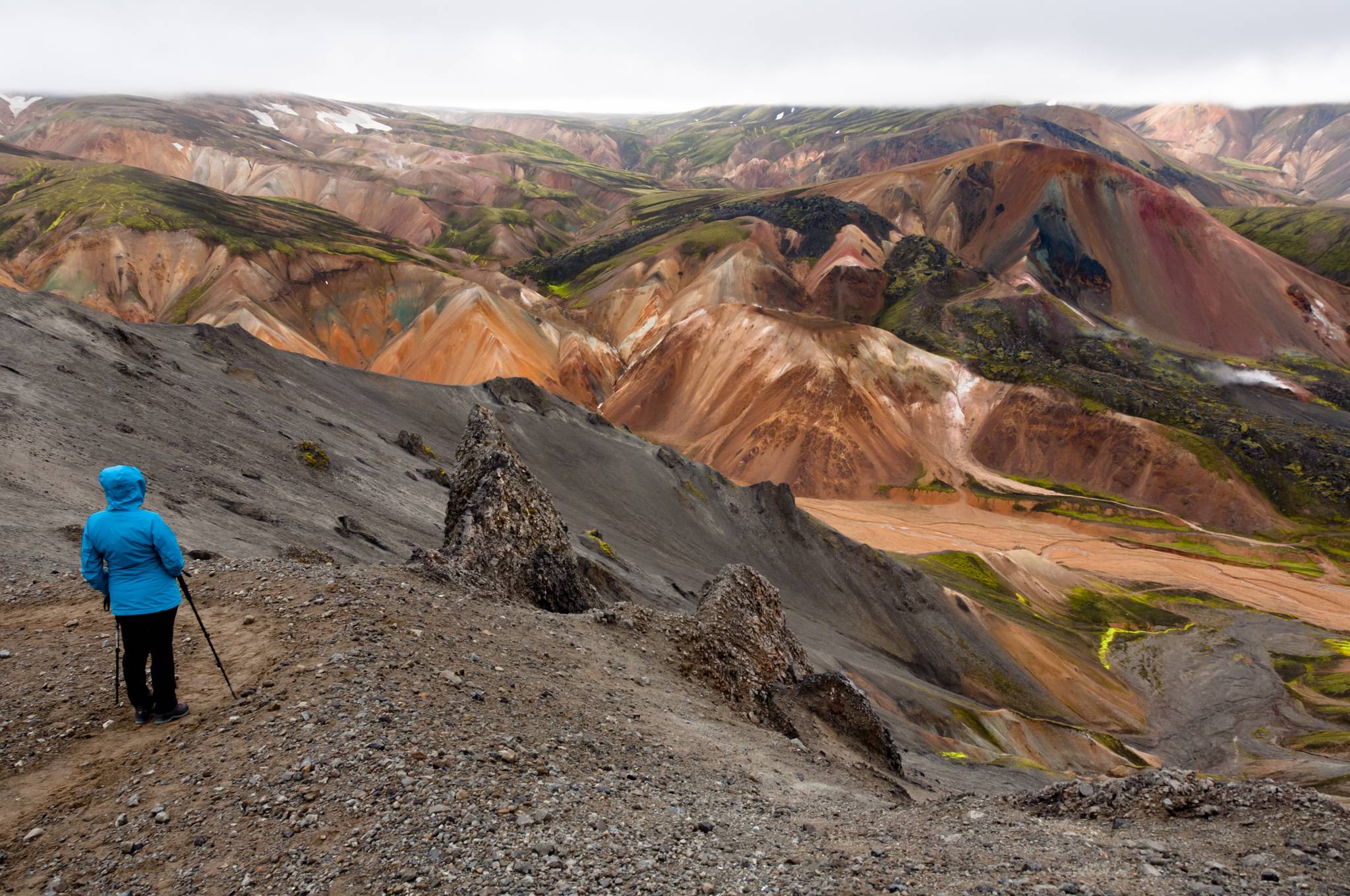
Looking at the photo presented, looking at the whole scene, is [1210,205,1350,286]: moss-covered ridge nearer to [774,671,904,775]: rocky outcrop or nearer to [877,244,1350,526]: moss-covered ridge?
[877,244,1350,526]: moss-covered ridge

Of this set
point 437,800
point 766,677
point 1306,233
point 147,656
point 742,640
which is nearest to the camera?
point 437,800

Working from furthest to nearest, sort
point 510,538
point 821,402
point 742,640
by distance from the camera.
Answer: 1. point 821,402
2. point 510,538
3. point 742,640


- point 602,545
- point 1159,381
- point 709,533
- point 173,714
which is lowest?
point 709,533

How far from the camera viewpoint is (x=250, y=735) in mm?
6996

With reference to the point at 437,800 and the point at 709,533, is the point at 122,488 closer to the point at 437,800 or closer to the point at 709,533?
the point at 437,800

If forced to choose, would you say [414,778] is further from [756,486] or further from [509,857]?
[756,486]

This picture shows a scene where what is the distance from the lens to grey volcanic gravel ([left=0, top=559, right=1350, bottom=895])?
5848mm

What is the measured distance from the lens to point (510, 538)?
15.7m

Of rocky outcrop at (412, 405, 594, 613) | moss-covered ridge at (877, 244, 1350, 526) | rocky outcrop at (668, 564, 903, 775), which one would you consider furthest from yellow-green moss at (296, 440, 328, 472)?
moss-covered ridge at (877, 244, 1350, 526)

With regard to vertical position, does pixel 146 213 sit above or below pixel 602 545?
above

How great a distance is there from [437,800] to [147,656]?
3233 mm

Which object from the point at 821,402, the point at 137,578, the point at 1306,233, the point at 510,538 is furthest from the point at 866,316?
the point at 137,578

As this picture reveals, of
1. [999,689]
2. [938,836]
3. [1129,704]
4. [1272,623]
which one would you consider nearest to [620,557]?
[999,689]

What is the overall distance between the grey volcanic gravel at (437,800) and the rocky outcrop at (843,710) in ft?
15.6
